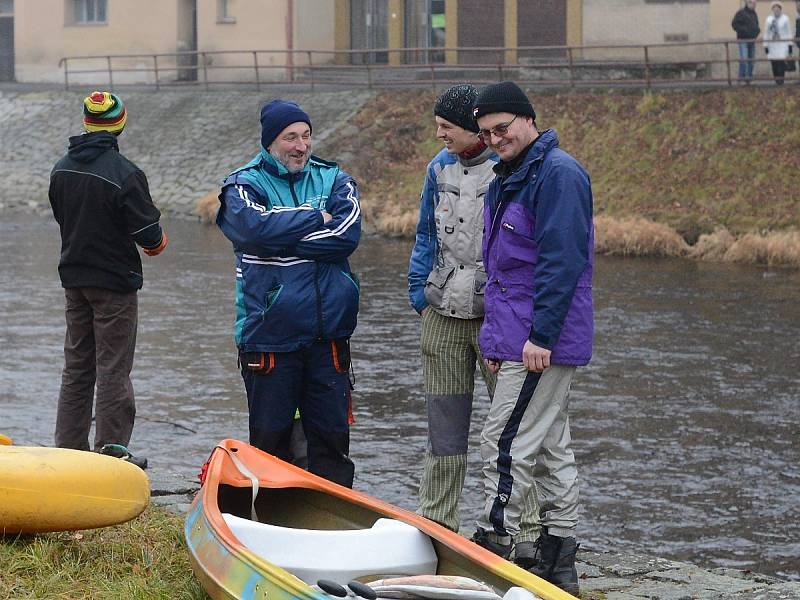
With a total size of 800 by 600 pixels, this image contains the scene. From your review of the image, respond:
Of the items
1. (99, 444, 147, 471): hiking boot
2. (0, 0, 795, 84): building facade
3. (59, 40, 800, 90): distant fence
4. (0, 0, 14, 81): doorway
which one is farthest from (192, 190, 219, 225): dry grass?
(99, 444, 147, 471): hiking boot

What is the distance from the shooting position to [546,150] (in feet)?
19.7

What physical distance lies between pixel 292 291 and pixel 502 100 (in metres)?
1.32

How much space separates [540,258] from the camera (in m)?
5.89

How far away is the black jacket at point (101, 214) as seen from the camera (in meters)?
7.57

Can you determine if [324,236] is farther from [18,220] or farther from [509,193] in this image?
[18,220]

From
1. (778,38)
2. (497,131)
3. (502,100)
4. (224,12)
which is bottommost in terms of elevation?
(497,131)

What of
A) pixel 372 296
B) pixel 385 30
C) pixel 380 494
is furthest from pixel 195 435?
pixel 385 30

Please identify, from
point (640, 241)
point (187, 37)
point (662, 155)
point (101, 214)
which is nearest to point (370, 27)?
point (187, 37)

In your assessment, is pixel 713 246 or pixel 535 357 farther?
pixel 713 246

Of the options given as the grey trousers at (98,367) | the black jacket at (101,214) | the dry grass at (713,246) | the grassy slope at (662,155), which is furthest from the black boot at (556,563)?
the grassy slope at (662,155)

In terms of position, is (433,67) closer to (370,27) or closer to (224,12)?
(370,27)

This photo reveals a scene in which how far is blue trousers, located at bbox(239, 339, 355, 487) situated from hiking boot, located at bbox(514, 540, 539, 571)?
1.11m

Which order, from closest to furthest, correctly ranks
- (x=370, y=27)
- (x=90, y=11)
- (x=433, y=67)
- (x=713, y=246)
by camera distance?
(x=713, y=246)
(x=433, y=67)
(x=370, y=27)
(x=90, y=11)

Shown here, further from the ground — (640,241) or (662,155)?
(662,155)
